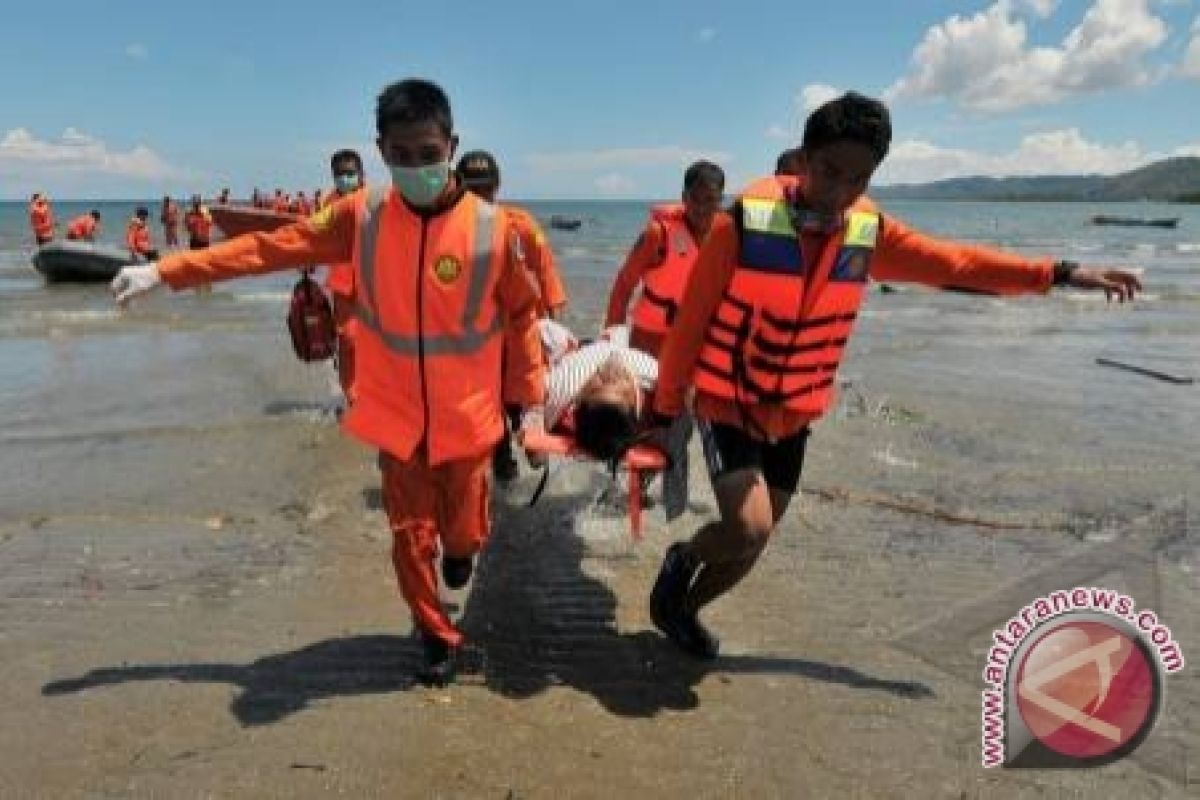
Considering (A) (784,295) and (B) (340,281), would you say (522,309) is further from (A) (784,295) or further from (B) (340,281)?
(B) (340,281)

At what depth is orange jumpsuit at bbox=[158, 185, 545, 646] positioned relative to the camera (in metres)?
3.72

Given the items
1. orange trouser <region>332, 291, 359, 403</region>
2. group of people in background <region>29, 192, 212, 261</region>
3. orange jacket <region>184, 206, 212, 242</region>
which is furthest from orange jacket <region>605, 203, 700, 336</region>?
orange jacket <region>184, 206, 212, 242</region>

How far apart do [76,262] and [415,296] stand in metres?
22.3

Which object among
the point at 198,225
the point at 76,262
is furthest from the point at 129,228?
the point at 76,262

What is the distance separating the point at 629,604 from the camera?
476cm

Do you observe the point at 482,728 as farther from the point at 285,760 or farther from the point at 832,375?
the point at 832,375

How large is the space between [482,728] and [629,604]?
4.23 feet

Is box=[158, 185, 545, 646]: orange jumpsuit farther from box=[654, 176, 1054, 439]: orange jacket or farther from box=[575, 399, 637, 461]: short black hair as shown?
box=[654, 176, 1054, 439]: orange jacket

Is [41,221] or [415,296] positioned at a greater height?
[415,296]

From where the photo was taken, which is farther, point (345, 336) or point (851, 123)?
point (345, 336)

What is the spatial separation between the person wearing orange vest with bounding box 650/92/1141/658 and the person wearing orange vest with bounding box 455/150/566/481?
1.79m

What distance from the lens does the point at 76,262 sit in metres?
23.4

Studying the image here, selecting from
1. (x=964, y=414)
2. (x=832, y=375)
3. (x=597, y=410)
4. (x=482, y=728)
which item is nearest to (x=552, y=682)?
(x=482, y=728)

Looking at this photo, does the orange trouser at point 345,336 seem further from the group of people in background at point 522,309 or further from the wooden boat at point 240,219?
the group of people in background at point 522,309
